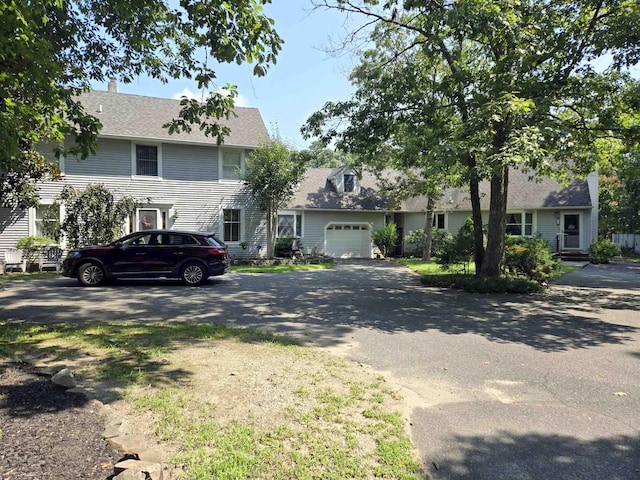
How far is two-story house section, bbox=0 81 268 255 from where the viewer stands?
57.2 ft

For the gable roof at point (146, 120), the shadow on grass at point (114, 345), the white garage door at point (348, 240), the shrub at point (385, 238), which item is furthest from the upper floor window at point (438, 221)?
the shadow on grass at point (114, 345)

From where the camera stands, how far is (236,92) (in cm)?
709

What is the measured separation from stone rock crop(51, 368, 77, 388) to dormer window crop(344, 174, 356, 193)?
22791 millimetres

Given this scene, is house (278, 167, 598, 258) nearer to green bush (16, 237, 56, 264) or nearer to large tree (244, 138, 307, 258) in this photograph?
Result: large tree (244, 138, 307, 258)

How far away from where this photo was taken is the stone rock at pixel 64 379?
4191 millimetres

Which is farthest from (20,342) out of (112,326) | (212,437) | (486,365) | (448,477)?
(486,365)

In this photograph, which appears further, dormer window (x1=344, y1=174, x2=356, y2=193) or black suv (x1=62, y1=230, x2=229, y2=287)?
dormer window (x1=344, y1=174, x2=356, y2=193)

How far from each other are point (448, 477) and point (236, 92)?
637 centimetres

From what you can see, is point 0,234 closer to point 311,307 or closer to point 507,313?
point 311,307

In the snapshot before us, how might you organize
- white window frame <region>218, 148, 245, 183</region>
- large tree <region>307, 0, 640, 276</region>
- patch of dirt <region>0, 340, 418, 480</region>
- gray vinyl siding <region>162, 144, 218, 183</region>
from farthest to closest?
white window frame <region>218, 148, 245, 183</region> → gray vinyl siding <region>162, 144, 218, 183</region> → large tree <region>307, 0, 640, 276</region> → patch of dirt <region>0, 340, 418, 480</region>

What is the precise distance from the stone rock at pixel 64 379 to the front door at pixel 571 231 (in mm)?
26709

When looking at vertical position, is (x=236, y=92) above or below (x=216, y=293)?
above

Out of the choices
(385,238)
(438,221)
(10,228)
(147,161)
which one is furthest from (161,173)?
(438,221)

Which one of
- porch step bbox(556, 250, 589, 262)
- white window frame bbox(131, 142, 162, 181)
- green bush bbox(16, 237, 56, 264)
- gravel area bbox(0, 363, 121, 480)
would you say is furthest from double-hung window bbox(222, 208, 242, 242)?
porch step bbox(556, 250, 589, 262)
